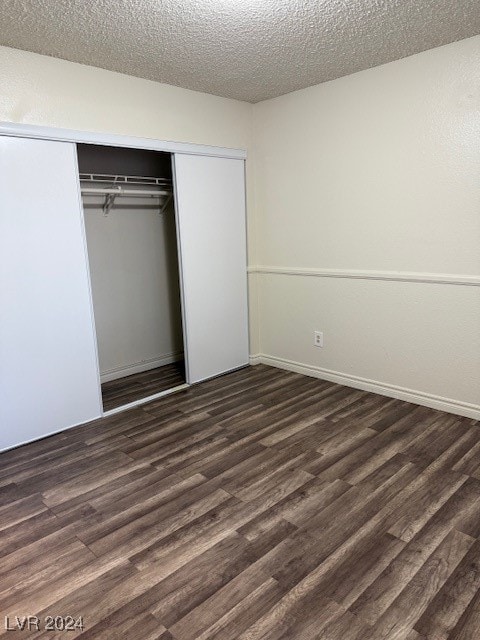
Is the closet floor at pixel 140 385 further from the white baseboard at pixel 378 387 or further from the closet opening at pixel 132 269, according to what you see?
the white baseboard at pixel 378 387

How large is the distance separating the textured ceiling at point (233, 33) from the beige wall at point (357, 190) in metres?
0.19

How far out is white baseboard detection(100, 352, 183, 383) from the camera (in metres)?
4.16

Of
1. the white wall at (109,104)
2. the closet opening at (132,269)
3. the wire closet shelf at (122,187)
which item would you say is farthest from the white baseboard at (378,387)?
the white wall at (109,104)

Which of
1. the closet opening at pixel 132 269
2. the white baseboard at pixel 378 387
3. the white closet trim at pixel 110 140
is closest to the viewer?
the white closet trim at pixel 110 140

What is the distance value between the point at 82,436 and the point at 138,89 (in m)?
2.53

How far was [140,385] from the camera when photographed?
4.04m

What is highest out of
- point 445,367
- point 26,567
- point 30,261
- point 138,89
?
point 138,89

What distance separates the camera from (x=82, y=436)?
122 inches

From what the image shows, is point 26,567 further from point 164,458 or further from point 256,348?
point 256,348

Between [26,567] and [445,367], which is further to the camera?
[445,367]

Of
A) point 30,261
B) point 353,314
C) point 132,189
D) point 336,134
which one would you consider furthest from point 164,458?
point 336,134

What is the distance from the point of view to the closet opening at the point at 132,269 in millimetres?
3830

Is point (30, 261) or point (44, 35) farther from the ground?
point (44, 35)

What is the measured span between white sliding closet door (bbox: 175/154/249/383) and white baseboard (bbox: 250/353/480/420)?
38 centimetres
